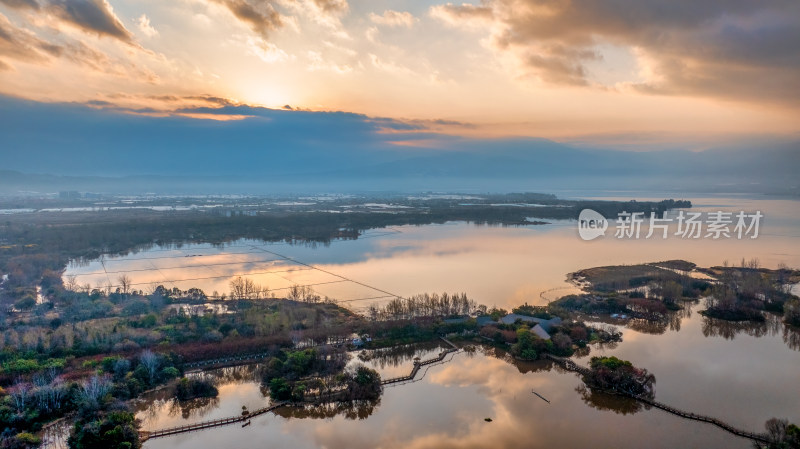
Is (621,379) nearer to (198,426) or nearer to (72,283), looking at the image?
(198,426)

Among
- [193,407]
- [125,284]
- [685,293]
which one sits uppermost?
[685,293]

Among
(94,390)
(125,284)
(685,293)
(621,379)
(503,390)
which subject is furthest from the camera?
(125,284)

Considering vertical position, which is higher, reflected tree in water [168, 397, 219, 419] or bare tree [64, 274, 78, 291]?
bare tree [64, 274, 78, 291]

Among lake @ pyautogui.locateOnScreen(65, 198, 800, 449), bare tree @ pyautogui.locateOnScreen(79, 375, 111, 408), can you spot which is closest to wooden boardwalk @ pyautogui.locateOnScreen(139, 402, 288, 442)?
lake @ pyautogui.locateOnScreen(65, 198, 800, 449)

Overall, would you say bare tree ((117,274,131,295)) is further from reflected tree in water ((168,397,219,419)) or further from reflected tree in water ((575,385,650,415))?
reflected tree in water ((575,385,650,415))

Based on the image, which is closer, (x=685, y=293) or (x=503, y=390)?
(x=503, y=390)

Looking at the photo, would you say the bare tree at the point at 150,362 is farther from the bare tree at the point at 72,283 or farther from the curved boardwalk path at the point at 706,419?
the curved boardwalk path at the point at 706,419

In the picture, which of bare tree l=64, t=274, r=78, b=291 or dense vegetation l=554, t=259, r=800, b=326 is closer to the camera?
dense vegetation l=554, t=259, r=800, b=326

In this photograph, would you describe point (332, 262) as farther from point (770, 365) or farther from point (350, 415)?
point (770, 365)

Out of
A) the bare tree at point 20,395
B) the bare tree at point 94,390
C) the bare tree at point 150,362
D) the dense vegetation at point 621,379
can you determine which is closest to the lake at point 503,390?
the dense vegetation at point 621,379

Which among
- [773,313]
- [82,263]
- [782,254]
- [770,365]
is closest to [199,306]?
[82,263]

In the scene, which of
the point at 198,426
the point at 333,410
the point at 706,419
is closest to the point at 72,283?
the point at 198,426
